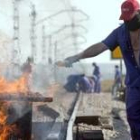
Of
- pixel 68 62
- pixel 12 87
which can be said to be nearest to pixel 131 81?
pixel 68 62

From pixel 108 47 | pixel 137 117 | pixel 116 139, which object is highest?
pixel 108 47

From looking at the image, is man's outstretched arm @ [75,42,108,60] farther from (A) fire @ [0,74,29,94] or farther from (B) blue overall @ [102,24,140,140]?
(A) fire @ [0,74,29,94]

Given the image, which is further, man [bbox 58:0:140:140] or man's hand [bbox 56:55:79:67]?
man's hand [bbox 56:55:79:67]

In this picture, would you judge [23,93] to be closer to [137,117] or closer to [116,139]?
[137,117]

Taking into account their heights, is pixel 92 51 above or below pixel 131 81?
above

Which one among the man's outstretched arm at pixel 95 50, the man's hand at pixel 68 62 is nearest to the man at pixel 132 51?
the man's outstretched arm at pixel 95 50

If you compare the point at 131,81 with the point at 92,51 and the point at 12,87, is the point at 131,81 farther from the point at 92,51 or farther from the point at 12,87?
the point at 12,87

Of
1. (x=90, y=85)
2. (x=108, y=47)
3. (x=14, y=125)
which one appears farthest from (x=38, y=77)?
(x=108, y=47)

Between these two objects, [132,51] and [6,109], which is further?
[6,109]

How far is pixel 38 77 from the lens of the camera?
25.5m

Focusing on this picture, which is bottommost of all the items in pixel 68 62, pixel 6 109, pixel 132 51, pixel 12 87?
pixel 6 109

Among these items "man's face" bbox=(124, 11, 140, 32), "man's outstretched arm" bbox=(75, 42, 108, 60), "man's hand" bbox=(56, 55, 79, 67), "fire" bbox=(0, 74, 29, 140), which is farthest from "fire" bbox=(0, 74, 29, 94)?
"man's face" bbox=(124, 11, 140, 32)

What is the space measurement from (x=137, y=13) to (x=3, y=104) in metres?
2.68

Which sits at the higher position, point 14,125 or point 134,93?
point 134,93
